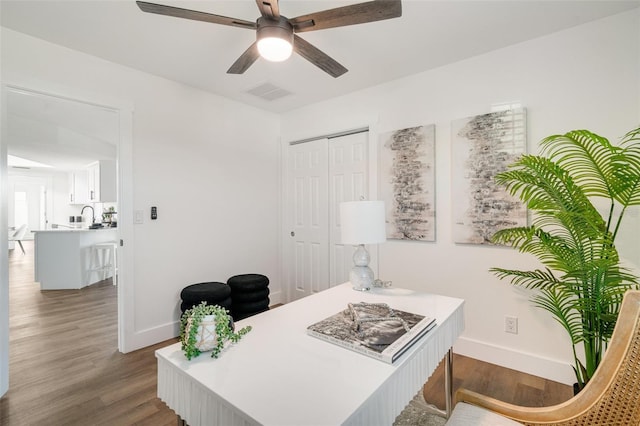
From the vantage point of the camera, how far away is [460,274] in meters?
2.54

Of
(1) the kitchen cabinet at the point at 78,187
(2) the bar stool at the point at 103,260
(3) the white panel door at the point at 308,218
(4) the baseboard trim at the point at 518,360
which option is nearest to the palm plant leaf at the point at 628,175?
(4) the baseboard trim at the point at 518,360

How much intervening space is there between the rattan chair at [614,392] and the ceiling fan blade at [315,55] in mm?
1768

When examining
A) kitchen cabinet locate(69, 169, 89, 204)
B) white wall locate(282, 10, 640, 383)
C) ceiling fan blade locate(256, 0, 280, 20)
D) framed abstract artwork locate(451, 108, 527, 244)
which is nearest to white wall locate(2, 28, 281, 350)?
white wall locate(282, 10, 640, 383)

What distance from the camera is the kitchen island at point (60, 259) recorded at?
4.73m

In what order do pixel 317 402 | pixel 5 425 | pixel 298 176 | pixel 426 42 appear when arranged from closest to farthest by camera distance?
pixel 317 402, pixel 5 425, pixel 426 42, pixel 298 176

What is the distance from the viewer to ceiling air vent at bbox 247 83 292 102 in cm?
305

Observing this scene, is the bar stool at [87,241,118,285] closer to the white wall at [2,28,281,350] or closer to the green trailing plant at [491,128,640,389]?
the white wall at [2,28,281,350]

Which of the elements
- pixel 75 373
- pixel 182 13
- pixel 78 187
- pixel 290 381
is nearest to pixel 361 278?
pixel 290 381

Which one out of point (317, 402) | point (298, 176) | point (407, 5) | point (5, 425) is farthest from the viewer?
point (298, 176)

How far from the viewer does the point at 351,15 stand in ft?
4.73

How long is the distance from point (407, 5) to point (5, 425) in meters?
3.40

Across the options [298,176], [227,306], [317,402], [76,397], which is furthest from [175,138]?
[317,402]

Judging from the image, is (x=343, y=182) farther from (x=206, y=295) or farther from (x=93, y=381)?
(x=93, y=381)

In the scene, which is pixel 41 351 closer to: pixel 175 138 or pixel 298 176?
pixel 175 138
